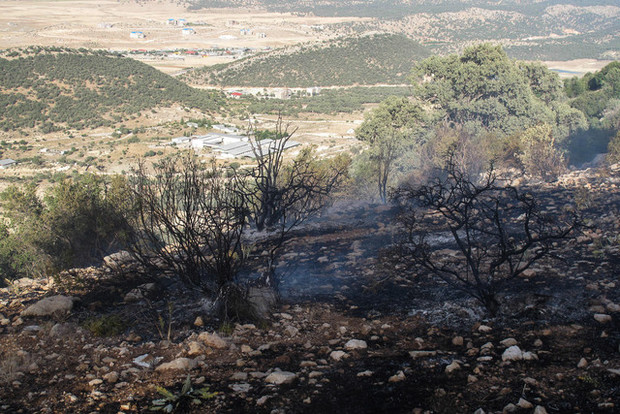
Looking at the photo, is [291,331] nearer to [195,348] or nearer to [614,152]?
[195,348]

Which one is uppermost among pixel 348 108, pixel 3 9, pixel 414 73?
pixel 3 9

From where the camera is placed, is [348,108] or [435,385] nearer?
[435,385]

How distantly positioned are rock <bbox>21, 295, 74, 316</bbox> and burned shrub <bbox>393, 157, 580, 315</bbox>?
170 inches

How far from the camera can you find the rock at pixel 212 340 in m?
5.62

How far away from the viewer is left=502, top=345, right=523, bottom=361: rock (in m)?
4.99

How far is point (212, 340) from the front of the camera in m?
5.66

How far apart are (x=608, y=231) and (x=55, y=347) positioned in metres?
8.62

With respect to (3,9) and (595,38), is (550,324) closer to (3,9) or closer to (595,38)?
(595,38)

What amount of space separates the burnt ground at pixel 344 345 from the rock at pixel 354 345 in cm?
9

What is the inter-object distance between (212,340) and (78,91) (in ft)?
161

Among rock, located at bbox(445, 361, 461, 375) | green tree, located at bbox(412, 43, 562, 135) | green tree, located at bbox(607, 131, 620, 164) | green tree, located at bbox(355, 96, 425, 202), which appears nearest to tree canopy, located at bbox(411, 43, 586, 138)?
green tree, located at bbox(412, 43, 562, 135)

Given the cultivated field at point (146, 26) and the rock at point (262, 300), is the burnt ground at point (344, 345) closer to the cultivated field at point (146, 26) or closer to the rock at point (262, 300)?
the rock at point (262, 300)

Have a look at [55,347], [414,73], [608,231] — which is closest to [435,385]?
[55,347]

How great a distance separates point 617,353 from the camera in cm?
492
